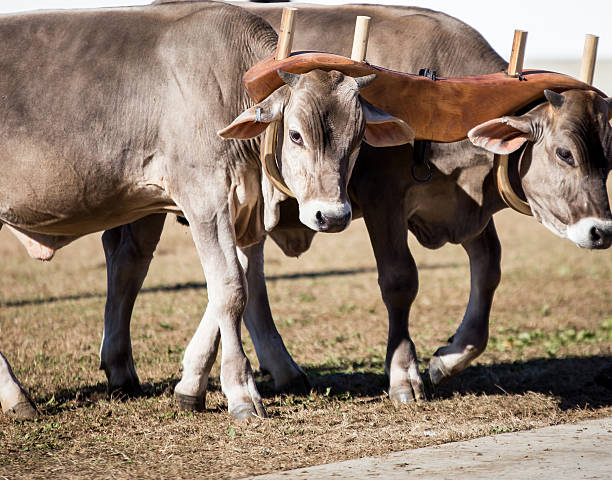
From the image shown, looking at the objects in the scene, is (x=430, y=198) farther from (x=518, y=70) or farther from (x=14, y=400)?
(x=14, y=400)

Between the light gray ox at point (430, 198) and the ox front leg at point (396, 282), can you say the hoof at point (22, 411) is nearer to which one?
the light gray ox at point (430, 198)

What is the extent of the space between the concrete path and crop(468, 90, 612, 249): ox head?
124cm

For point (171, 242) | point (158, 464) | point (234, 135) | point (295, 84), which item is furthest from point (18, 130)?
point (171, 242)

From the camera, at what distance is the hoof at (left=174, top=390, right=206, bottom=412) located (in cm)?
565

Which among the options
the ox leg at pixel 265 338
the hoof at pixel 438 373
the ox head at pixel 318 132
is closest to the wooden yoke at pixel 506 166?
the ox head at pixel 318 132

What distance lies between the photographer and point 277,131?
5.21 m

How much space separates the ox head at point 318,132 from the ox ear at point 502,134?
72 cm

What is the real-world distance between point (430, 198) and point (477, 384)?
1.45 m

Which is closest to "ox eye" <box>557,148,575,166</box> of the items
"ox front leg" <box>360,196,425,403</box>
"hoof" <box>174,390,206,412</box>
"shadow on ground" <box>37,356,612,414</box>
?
"ox front leg" <box>360,196,425,403</box>

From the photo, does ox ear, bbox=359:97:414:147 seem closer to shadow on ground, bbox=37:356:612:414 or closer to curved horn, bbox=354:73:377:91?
curved horn, bbox=354:73:377:91

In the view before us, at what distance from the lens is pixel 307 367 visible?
736cm

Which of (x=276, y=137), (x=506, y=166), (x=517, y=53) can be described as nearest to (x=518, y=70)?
(x=517, y=53)

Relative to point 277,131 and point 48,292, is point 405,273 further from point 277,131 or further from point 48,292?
point 48,292

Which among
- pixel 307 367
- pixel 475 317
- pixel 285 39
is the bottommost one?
pixel 307 367
